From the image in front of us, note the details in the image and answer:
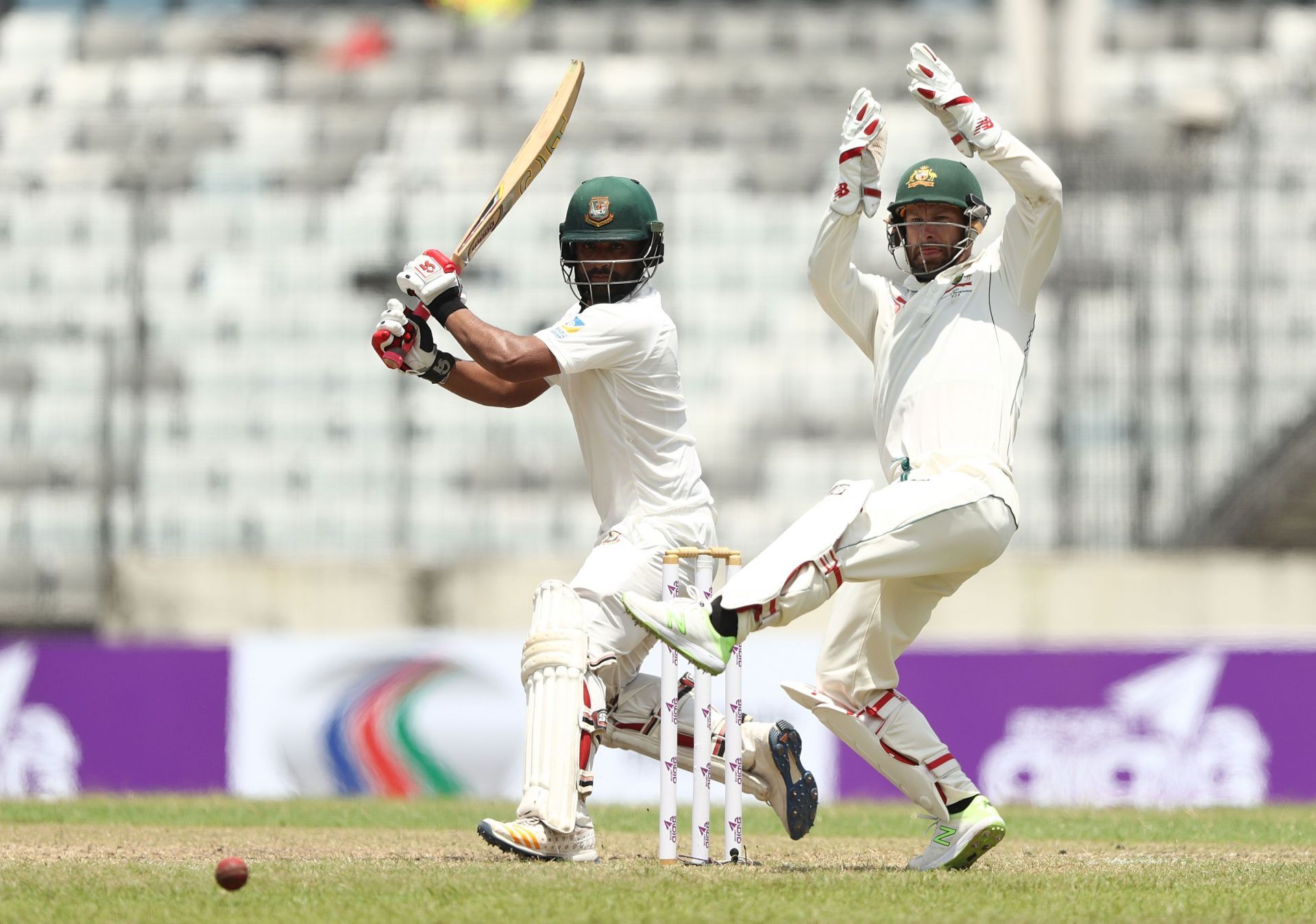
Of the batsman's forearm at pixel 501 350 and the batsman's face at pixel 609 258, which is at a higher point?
the batsman's face at pixel 609 258

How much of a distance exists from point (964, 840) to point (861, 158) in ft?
6.73

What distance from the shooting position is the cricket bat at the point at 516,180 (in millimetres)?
5664

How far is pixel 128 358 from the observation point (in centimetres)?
1466

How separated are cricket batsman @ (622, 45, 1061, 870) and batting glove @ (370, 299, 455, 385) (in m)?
1.21

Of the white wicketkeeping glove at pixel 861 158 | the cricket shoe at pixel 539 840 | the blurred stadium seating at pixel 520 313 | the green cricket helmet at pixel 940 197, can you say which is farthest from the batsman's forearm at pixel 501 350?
the blurred stadium seating at pixel 520 313

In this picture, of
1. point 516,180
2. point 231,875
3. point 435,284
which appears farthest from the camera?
point 516,180

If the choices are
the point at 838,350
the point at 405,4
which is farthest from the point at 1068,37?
the point at 405,4

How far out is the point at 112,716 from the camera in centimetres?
1099

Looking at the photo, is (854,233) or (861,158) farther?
(854,233)

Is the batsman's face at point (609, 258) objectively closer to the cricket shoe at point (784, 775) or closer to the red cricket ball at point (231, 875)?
the cricket shoe at point (784, 775)

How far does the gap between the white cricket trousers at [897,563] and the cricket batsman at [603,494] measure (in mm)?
318

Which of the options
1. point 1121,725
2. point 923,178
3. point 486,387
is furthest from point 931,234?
point 1121,725

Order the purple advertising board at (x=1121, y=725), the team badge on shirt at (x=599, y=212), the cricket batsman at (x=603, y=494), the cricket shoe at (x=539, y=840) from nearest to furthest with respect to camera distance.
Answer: the cricket shoe at (x=539, y=840)
the cricket batsman at (x=603, y=494)
the team badge on shirt at (x=599, y=212)
the purple advertising board at (x=1121, y=725)

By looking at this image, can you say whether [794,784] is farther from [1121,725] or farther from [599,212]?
[1121,725]
